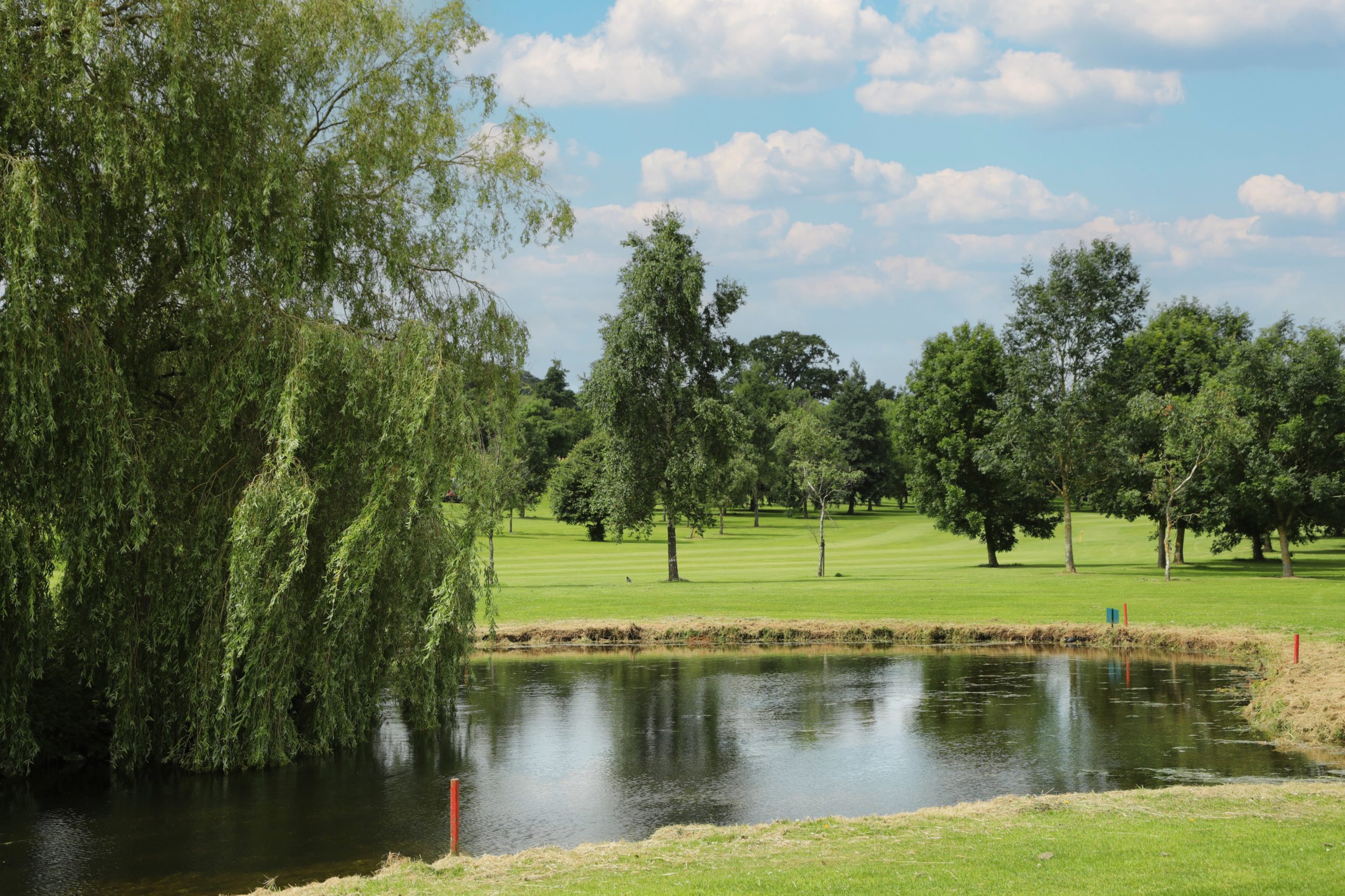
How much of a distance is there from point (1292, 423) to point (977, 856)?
A: 43.4 m

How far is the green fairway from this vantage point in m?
35.0

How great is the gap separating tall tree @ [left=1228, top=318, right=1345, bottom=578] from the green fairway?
117 inches

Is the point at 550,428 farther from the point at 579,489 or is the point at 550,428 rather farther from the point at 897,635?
the point at 897,635

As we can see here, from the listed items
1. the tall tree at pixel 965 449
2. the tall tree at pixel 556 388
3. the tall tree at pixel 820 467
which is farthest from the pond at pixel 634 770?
→ the tall tree at pixel 556 388

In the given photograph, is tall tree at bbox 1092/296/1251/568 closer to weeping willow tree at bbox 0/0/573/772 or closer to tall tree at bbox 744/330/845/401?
weeping willow tree at bbox 0/0/573/772

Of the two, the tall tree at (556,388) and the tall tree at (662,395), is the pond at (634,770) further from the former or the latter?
the tall tree at (556,388)

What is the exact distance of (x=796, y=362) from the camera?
144m

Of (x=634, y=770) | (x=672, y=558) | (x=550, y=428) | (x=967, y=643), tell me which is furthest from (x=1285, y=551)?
(x=550, y=428)

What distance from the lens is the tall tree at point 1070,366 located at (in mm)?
49469

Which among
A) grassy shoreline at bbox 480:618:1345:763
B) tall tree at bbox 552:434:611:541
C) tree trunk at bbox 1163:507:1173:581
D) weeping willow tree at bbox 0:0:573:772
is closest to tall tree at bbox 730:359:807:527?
tall tree at bbox 552:434:611:541

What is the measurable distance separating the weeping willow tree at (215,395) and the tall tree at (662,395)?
89.1ft

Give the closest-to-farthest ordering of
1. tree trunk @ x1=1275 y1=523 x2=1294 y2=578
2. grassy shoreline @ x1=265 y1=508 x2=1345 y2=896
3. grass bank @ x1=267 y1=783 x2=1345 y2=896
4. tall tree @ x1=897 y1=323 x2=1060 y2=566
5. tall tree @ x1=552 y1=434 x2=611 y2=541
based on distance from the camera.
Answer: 1. grass bank @ x1=267 y1=783 x2=1345 y2=896
2. grassy shoreline @ x1=265 y1=508 x2=1345 y2=896
3. tree trunk @ x1=1275 y1=523 x2=1294 y2=578
4. tall tree @ x1=897 y1=323 x2=1060 y2=566
5. tall tree @ x1=552 y1=434 x2=611 y2=541

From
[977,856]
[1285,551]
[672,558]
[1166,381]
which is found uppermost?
[1166,381]

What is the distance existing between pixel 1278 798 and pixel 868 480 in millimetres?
95939
